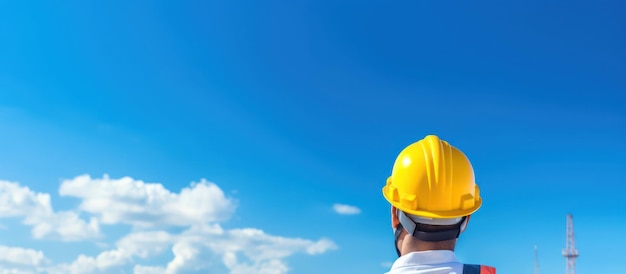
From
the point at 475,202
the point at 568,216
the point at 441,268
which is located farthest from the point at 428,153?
the point at 568,216

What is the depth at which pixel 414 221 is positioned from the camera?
5.39m

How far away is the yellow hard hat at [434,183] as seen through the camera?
546cm

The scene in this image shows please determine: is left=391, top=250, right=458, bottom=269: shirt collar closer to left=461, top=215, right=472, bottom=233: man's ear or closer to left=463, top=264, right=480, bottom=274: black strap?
left=463, top=264, right=480, bottom=274: black strap

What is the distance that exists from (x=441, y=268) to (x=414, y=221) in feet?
1.84

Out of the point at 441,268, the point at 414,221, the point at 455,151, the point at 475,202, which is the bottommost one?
the point at 441,268

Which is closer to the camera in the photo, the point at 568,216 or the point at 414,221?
the point at 414,221

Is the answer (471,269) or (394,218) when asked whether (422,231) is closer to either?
(394,218)

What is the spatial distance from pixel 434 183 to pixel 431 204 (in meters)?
0.19

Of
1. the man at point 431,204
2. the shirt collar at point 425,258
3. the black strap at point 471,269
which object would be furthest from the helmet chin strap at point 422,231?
the black strap at point 471,269

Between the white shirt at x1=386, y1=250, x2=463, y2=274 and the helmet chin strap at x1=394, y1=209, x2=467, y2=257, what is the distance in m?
0.19

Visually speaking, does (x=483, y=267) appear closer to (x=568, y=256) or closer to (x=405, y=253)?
(x=405, y=253)

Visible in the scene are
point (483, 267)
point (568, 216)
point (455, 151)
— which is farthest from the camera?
point (568, 216)

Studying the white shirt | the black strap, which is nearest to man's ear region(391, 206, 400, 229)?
the white shirt

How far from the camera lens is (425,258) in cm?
502
